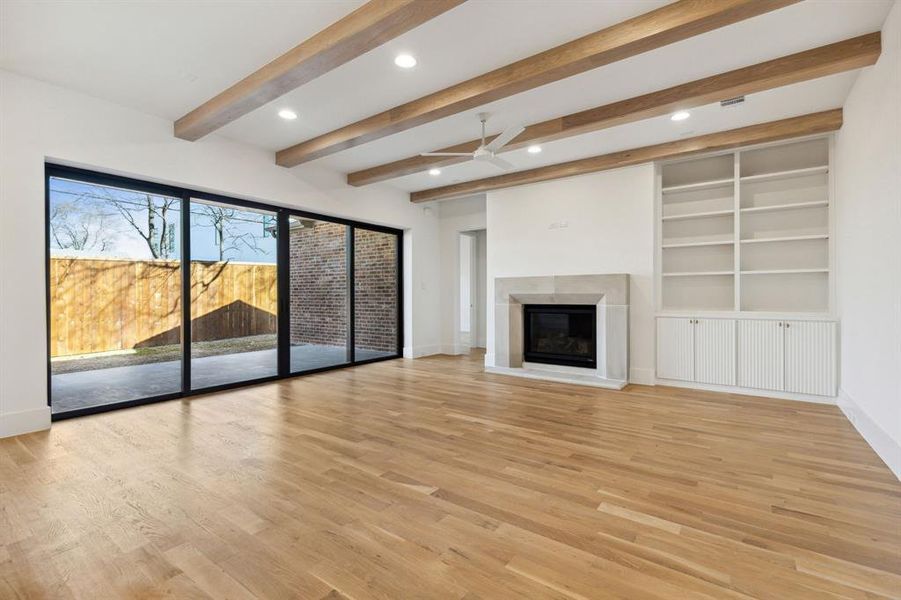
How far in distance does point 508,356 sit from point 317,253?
10.9 ft

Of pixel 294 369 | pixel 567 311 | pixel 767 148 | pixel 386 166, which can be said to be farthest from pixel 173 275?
pixel 767 148

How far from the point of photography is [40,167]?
3.48 m

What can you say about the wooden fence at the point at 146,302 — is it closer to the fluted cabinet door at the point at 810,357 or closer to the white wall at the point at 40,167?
the white wall at the point at 40,167

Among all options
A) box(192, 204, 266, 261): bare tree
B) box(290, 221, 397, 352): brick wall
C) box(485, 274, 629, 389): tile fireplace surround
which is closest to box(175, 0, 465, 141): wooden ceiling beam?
box(192, 204, 266, 261): bare tree

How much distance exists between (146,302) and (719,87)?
19.2 feet

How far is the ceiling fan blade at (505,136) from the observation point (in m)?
3.71

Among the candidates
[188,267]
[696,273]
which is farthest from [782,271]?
[188,267]

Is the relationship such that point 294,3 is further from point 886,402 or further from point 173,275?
point 886,402

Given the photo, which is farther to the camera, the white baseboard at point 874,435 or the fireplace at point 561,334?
the fireplace at point 561,334

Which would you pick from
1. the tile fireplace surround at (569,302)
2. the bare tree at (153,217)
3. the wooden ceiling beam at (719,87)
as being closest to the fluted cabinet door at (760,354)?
the tile fireplace surround at (569,302)

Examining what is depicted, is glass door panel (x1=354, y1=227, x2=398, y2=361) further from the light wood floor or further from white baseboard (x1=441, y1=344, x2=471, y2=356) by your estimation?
the light wood floor

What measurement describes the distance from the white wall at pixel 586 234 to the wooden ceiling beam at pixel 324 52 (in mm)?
3824

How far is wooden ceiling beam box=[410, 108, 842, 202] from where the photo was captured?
4.06 meters

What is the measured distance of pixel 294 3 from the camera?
2.51 metres
